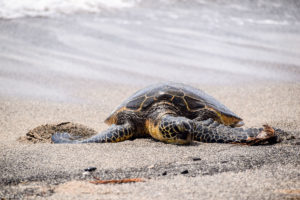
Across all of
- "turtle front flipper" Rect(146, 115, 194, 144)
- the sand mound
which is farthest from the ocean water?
"turtle front flipper" Rect(146, 115, 194, 144)

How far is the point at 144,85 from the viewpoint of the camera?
645 centimetres

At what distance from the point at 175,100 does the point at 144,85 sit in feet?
8.18

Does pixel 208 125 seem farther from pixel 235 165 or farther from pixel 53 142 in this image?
pixel 53 142

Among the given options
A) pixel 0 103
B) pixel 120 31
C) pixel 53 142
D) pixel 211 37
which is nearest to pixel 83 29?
pixel 120 31

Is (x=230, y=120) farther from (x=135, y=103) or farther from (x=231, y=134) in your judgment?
(x=135, y=103)

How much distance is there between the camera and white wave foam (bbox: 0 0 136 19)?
1056 cm

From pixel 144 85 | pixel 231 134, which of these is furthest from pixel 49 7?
pixel 231 134

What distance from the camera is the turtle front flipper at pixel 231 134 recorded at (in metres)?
3.40

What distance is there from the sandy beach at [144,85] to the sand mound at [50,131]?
187 mm

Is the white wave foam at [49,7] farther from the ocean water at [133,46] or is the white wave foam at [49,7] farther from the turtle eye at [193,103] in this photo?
the turtle eye at [193,103]

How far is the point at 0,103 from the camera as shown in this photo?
5.12 meters

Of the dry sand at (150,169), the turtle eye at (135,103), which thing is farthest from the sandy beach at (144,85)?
the turtle eye at (135,103)

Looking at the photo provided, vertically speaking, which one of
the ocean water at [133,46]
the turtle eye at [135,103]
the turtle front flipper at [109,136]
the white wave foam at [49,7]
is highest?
the white wave foam at [49,7]

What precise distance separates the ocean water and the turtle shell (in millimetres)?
1953
